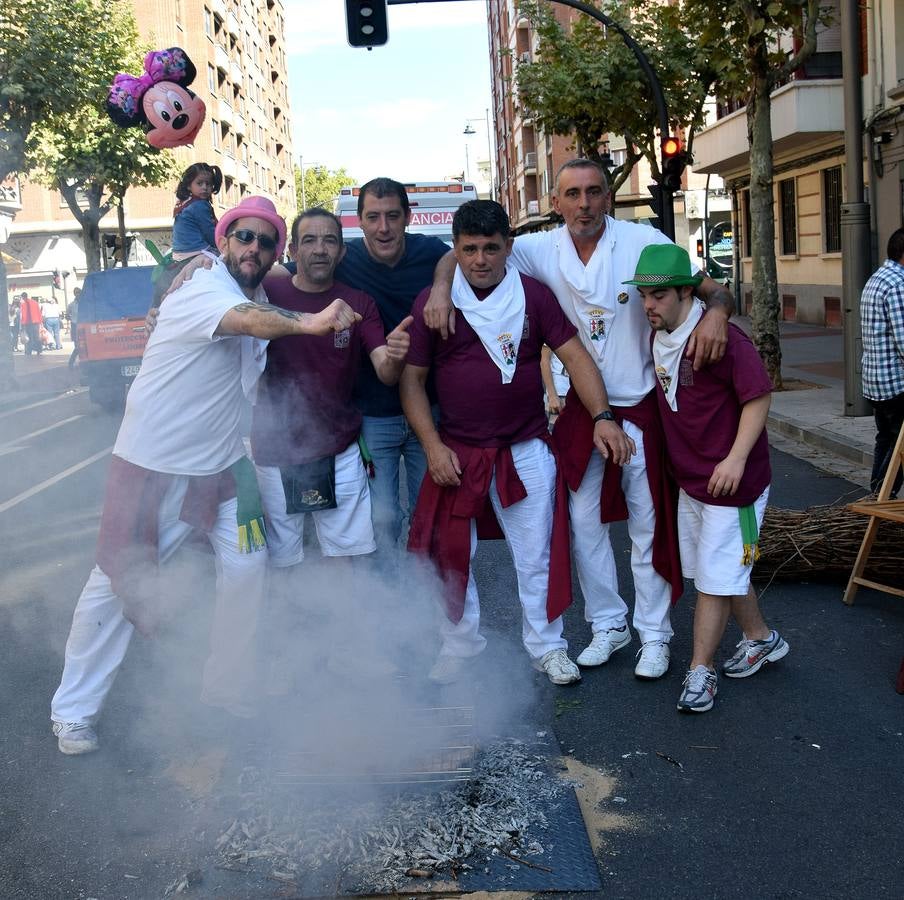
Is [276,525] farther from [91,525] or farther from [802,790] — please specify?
[91,525]

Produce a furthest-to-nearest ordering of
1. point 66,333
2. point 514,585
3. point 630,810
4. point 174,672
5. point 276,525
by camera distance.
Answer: point 66,333, point 514,585, point 174,672, point 276,525, point 630,810

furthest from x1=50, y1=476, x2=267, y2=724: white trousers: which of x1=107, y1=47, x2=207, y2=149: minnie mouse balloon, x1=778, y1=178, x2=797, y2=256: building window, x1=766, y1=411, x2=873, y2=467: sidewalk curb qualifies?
x1=778, y1=178, x2=797, y2=256: building window

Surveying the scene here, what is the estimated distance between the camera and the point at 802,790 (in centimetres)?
310

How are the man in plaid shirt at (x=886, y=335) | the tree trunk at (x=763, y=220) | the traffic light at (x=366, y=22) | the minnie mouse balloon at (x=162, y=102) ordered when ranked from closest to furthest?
the man in plaid shirt at (x=886, y=335), the minnie mouse balloon at (x=162, y=102), the traffic light at (x=366, y=22), the tree trunk at (x=763, y=220)

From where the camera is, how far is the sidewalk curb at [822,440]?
8.35 m

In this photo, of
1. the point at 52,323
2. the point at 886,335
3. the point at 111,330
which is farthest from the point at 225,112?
the point at 886,335

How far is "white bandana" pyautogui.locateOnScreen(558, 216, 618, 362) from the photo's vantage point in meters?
3.96

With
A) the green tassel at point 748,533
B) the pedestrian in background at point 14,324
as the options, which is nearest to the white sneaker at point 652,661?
the green tassel at point 748,533

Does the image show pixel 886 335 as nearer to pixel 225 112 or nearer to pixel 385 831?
pixel 385 831

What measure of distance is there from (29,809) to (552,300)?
7.80 ft

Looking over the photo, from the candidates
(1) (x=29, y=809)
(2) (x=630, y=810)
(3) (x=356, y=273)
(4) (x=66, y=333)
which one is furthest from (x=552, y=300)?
(4) (x=66, y=333)

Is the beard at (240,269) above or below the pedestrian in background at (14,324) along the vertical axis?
below

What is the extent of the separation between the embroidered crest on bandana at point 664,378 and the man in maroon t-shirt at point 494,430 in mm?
209

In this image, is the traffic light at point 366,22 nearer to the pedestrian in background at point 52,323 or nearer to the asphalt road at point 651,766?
the asphalt road at point 651,766
